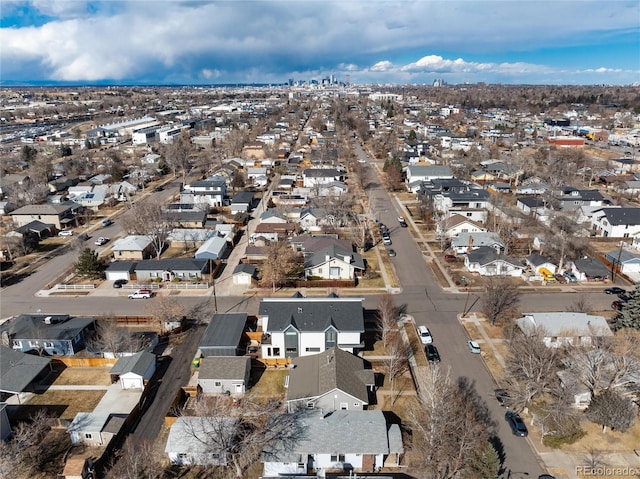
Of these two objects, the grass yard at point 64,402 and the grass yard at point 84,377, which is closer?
the grass yard at point 64,402

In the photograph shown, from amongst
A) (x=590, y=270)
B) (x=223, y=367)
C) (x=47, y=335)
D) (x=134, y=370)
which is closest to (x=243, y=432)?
(x=223, y=367)

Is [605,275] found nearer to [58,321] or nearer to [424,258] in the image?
[424,258]

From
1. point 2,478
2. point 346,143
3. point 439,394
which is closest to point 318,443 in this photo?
point 439,394

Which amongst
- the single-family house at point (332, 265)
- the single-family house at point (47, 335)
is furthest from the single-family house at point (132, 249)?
the single-family house at point (332, 265)

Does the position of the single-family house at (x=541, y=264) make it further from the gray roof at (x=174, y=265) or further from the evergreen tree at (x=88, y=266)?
the evergreen tree at (x=88, y=266)

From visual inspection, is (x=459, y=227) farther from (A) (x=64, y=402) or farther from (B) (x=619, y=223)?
(A) (x=64, y=402)

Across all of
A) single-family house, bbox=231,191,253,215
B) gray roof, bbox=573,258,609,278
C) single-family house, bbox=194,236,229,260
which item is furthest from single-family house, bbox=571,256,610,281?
single-family house, bbox=231,191,253,215
